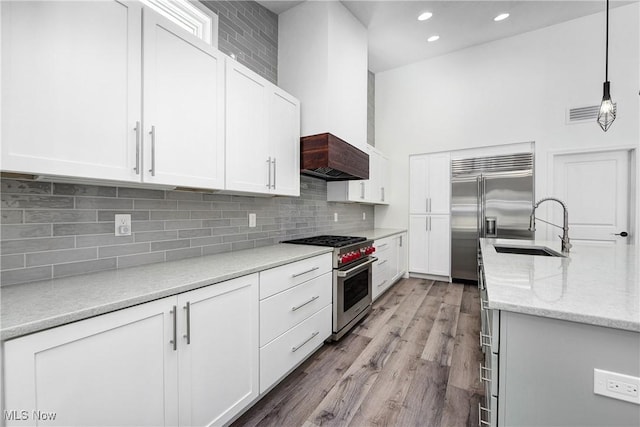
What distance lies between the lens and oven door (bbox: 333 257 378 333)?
248cm

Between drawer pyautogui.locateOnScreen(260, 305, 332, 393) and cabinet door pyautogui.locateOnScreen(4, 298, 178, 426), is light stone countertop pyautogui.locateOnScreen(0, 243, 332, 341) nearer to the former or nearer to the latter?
cabinet door pyautogui.locateOnScreen(4, 298, 178, 426)

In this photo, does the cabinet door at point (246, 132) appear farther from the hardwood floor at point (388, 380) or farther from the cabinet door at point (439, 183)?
the cabinet door at point (439, 183)

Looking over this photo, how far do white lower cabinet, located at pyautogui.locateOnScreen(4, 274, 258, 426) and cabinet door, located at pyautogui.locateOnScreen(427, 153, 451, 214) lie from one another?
3893 mm

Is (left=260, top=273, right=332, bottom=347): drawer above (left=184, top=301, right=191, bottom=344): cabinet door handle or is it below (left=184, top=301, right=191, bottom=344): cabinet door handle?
below

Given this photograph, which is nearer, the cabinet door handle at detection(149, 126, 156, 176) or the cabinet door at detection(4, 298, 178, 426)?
the cabinet door at detection(4, 298, 178, 426)

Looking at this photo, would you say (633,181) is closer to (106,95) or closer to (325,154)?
(325,154)

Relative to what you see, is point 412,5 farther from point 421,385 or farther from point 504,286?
point 421,385

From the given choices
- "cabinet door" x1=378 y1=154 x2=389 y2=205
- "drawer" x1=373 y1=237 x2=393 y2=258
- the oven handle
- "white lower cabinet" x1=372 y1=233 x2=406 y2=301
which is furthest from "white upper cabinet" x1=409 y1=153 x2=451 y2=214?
the oven handle

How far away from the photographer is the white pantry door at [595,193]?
11.6 feet

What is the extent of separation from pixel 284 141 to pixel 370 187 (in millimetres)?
2115

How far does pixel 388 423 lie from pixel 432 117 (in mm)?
4562

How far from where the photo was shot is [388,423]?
5.18ft

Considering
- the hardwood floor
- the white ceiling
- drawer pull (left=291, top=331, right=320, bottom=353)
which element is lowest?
the hardwood floor

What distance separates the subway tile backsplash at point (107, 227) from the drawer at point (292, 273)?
650mm
